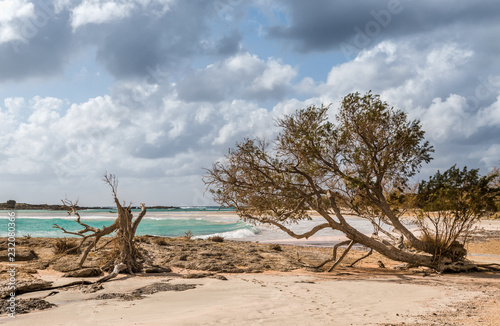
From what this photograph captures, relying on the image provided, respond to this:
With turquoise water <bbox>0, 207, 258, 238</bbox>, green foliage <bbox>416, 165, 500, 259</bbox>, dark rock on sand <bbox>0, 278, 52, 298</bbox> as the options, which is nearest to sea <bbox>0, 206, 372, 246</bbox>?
turquoise water <bbox>0, 207, 258, 238</bbox>

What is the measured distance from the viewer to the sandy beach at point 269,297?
22.6 feet

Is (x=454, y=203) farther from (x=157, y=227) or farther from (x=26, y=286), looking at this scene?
(x=157, y=227)

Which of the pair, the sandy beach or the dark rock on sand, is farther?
the dark rock on sand

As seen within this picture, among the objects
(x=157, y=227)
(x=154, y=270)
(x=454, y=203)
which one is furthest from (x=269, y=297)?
(x=157, y=227)

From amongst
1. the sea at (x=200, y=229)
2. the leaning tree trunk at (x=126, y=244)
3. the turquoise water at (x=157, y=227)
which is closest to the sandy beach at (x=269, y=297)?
the leaning tree trunk at (x=126, y=244)

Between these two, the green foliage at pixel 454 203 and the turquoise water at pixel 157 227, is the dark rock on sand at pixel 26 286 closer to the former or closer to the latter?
the green foliage at pixel 454 203

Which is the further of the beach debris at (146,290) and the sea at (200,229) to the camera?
the sea at (200,229)

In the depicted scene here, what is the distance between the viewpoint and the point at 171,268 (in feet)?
47.1

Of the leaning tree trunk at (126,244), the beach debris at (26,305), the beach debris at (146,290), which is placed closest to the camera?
the beach debris at (26,305)

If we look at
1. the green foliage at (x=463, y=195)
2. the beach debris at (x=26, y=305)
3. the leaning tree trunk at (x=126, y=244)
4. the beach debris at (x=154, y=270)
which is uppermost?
the green foliage at (x=463, y=195)

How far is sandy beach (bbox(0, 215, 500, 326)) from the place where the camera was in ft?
22.6

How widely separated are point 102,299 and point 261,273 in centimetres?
620

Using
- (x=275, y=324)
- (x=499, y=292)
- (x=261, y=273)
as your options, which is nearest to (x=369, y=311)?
(x=275, y=324)

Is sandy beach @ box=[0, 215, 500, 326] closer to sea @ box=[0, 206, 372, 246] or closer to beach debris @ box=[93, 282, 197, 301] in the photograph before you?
beach debris @ box=[93, 282, 197, 301]
